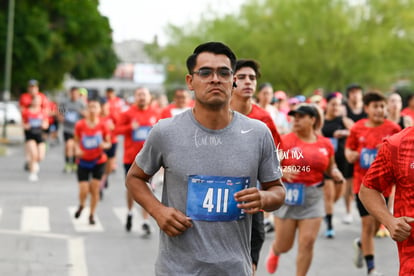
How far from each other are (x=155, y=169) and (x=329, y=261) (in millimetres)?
5682

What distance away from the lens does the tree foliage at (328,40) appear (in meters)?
54.0

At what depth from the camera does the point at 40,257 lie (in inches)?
380

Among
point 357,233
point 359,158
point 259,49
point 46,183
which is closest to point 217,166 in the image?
point 359,158

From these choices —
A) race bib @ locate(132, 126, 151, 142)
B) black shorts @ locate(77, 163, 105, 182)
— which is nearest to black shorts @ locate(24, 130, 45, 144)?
black shorts @ locate(77, 163, 105, 182)

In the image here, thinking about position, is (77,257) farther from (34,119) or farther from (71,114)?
(71,114)

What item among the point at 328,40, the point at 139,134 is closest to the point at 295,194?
the point at 139,134

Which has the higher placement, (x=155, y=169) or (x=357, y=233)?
(x=155, y=169)

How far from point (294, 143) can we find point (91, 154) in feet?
16.5

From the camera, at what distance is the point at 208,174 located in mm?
4367

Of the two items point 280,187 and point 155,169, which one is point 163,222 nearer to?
point 155,169

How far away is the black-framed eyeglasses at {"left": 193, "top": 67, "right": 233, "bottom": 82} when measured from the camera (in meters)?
4.42

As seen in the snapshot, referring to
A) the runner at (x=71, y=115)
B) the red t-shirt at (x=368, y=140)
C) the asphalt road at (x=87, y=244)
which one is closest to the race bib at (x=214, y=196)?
the asphalt road at (x=87, y=244)

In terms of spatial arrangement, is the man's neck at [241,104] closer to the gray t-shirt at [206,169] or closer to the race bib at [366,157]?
the gray t-shirt at [206,169]

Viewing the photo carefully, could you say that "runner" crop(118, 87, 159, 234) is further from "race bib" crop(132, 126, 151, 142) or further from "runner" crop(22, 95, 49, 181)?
"runner" crop(22, 95, 49, 181)
